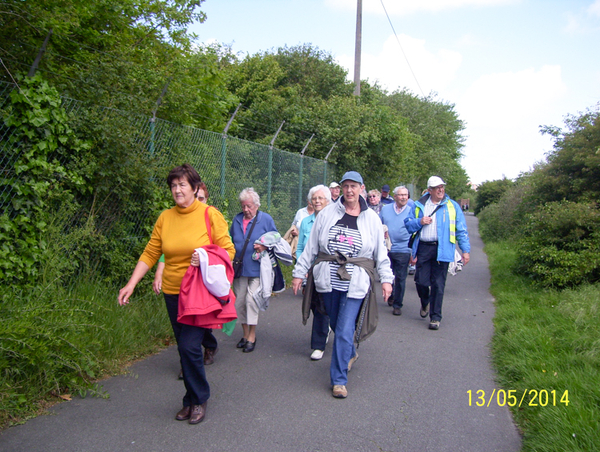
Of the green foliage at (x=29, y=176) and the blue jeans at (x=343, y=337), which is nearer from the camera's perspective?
the blue jeans at (x=343, y=337)

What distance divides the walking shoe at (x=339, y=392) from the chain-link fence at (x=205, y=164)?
10.8ft

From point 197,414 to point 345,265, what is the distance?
1763mm

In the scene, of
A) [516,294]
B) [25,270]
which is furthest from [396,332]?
[25,270]

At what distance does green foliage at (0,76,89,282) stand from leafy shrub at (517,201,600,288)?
7281 millimetres

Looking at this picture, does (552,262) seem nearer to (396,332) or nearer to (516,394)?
(396,332)

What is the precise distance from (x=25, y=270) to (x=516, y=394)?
15.0 ft

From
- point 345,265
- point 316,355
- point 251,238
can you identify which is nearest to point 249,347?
point 316,355

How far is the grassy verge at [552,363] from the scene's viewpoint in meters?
3.47

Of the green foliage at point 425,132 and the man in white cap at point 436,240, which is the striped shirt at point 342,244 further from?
the green foliage at point 425,132

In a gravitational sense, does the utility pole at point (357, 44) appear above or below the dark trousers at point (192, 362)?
above
